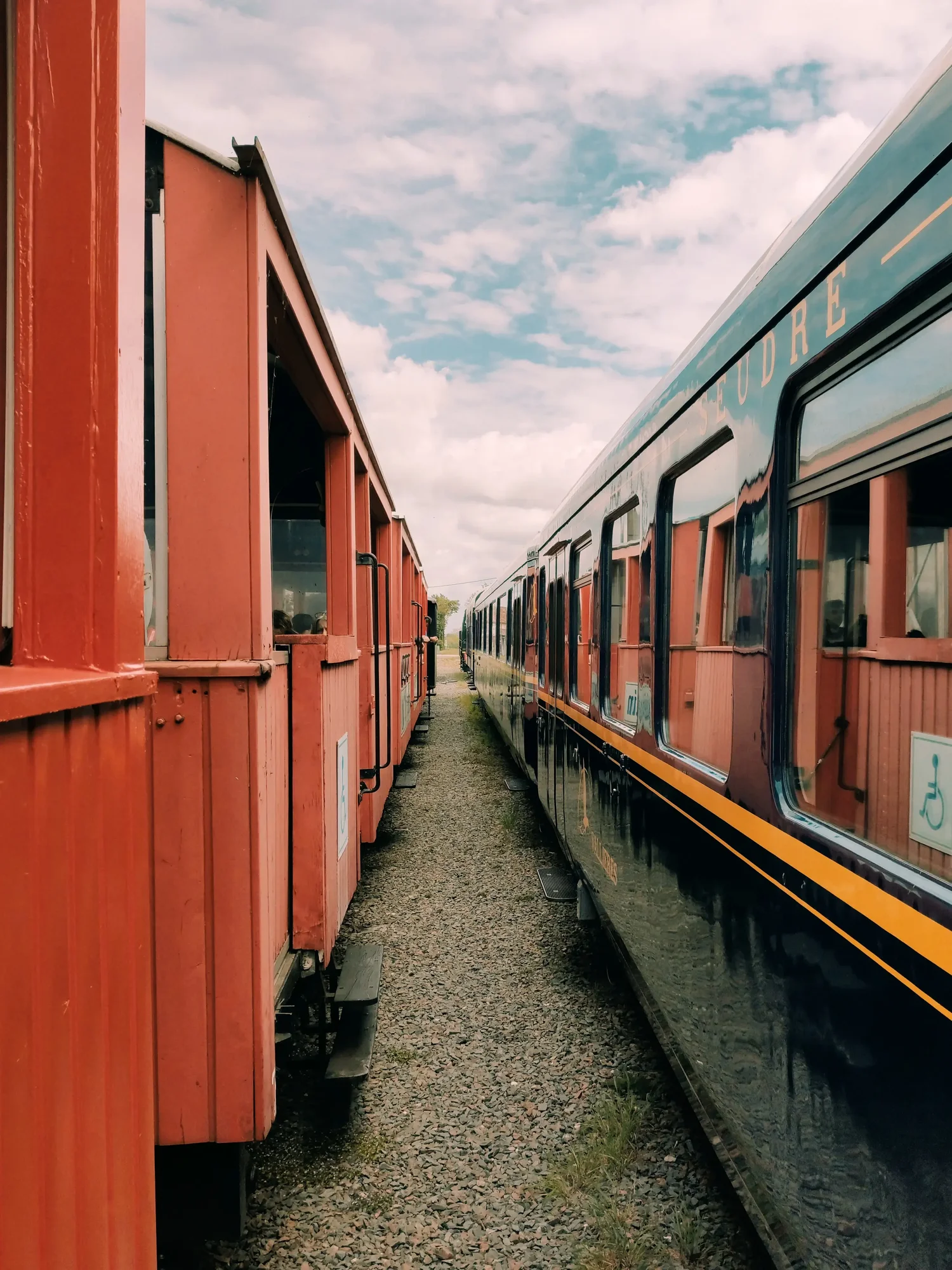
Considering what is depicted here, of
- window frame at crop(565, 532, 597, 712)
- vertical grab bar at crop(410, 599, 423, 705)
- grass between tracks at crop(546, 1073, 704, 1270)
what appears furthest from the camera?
vertical grab bar at crop(410, 599, 423, 705)

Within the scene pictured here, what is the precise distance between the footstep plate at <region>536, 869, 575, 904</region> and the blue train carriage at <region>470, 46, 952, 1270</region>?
6.57 ft

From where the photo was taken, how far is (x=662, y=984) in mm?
2785

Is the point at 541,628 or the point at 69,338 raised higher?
the point at 69,338

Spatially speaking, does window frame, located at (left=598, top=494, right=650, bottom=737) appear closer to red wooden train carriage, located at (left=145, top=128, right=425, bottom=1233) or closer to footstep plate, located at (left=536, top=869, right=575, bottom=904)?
footstep plate, located at (left=536, top=869, right=575, bottom=904)

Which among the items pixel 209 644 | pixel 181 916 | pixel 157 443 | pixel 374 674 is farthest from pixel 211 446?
pixel 374 674

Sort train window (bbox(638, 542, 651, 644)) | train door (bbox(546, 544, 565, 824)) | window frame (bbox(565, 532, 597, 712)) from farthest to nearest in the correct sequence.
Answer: train door (bbox(546, 544, 565, 824)) < window frame (bbox(565, 532, 597, 712)) < train window (bbox(638, 542, 651, 644))

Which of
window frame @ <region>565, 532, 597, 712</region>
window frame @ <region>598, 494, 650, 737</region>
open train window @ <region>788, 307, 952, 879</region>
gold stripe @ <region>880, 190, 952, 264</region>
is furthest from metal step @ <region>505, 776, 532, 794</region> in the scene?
gold stripe @ <region>880, 190, 952, 264</region>

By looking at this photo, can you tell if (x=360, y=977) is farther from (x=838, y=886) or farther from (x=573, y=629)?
Answer: (x=573, y=629)

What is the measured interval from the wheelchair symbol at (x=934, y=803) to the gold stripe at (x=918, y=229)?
2.94 ft

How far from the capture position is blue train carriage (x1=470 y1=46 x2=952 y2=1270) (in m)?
1.36

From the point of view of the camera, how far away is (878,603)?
5.51 feet

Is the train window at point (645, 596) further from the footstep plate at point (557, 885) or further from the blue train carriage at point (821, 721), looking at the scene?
the footstep plate at point (557, 885)

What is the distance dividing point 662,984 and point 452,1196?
0.94 meters

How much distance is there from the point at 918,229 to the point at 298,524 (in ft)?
14.7
